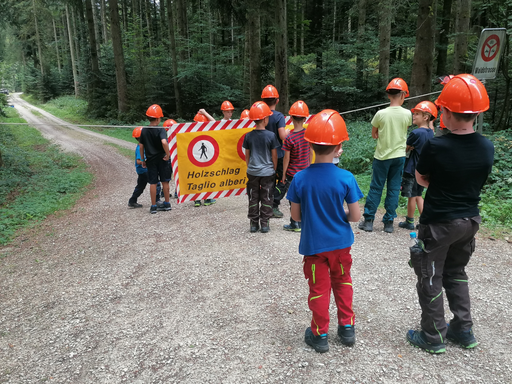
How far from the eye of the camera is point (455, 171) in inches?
107

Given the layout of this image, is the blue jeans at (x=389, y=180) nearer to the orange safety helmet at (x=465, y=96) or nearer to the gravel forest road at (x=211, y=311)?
the gravel forest road at (x=211, y=311)

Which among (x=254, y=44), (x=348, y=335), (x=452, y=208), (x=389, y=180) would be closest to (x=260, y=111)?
(x=389, y=180)

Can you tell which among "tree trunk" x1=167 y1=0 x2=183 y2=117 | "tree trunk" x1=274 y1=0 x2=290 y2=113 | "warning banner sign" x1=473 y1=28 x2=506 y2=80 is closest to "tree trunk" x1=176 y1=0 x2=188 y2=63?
"tree trunk" x1=167 y1=0 x2=183 y2=117

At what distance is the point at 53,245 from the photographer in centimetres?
650

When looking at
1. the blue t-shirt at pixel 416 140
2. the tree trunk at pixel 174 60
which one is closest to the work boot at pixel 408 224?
the blue t-shirt at pixel 416 140

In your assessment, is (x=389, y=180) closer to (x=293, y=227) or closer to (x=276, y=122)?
(x=293, y=227)

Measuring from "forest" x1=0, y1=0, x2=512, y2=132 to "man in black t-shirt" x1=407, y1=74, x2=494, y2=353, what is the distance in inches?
357

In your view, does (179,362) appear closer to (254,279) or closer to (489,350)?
(254,279)

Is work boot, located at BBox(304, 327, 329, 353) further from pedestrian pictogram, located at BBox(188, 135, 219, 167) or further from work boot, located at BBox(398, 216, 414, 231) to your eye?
pedestrian pictogram, located at BBox(188, 135, 219, 167)

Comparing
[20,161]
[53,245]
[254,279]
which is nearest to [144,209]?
[53,245]

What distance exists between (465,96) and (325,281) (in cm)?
183

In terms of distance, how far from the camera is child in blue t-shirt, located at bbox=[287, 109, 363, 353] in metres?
2.90

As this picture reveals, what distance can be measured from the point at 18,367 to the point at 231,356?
1.96m

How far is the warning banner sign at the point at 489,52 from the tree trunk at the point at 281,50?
8.65 meters
